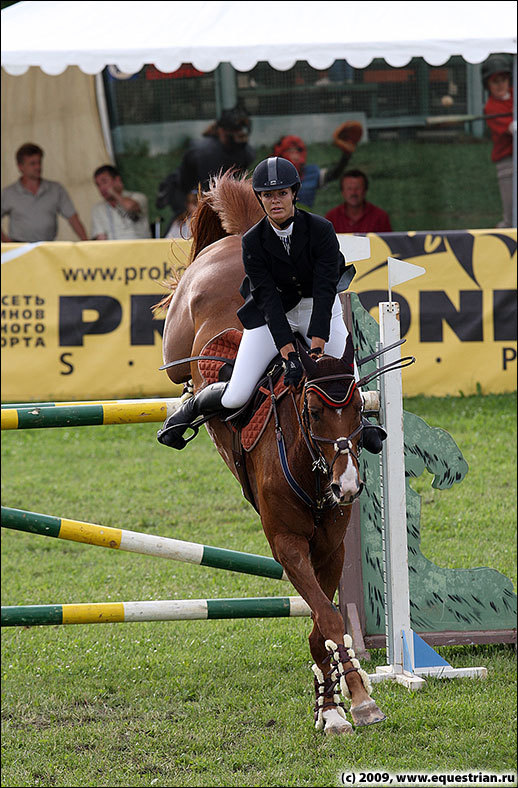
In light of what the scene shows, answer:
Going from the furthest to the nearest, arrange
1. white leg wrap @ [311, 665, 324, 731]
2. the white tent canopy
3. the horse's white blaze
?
the white tent canopy
white leg wrap @ [311, 665, 324, 731]
the horse's white blaze

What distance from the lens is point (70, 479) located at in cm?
1055

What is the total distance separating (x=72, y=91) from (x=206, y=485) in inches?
313

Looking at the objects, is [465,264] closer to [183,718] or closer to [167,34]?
[167,34]

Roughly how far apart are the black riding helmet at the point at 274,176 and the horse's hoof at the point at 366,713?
150 centimetres

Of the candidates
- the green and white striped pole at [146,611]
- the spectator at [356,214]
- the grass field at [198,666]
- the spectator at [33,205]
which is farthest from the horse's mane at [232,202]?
the spectator at [33,205]

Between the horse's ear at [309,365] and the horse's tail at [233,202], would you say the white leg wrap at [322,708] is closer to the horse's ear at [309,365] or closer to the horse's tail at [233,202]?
the horse's ear at [309,365]

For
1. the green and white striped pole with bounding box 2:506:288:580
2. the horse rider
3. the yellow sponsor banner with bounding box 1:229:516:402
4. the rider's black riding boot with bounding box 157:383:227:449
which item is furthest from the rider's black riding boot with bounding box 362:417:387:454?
the yellow sponsor banner with bounding box 1:229:516:402

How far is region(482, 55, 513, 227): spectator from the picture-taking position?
1298 centimetres

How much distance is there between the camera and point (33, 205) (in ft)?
43.0

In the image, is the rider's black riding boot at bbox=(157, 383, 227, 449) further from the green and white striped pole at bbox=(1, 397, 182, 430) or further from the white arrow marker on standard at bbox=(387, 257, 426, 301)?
the white arrow marker on standard at bbox=(387, 257, 426, 301)

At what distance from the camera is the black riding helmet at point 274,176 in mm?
3162

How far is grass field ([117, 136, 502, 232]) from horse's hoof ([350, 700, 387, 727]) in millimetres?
12588

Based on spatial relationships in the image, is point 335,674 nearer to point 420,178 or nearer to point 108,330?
point 108,330

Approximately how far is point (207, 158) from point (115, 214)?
4.65 feet
